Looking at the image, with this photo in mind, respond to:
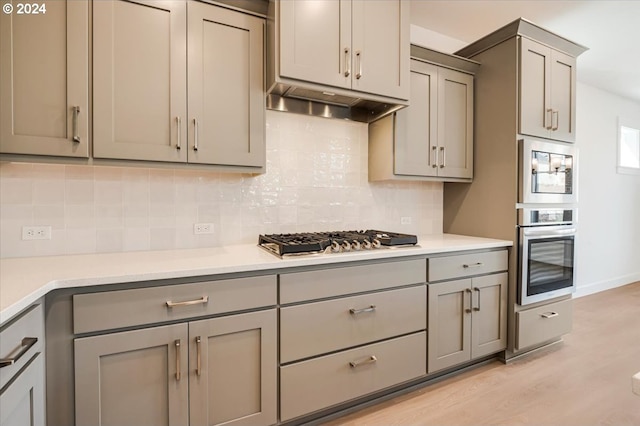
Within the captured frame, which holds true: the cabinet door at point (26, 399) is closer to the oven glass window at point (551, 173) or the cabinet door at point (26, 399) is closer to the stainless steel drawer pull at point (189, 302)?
the stainless steel drawer pull at point (189, 302)

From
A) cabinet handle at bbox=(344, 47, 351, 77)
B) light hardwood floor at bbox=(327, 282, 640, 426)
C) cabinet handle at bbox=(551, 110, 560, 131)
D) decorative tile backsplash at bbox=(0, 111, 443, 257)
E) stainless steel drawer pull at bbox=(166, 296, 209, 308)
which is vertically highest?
cabinet handle at bbox=(344, 47, 351, 77)

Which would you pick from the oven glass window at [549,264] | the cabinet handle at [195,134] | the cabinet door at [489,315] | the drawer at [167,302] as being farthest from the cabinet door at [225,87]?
the oven glass window at [549,264]

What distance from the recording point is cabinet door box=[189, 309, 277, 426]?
1.42 metres

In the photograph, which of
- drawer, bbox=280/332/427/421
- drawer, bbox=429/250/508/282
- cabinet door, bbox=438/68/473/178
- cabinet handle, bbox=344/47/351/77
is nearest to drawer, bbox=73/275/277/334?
drawer, bbox=280/332/427/421

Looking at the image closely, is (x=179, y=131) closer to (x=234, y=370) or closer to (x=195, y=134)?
(x=195, y=134)

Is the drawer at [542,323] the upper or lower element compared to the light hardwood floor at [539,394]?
upper

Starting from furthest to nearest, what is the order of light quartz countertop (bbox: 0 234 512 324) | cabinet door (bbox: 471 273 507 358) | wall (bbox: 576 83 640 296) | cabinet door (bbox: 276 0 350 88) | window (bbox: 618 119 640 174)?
window (bbox: 618 119 640 174), wall (bbox: 576 83 640 296), cabinet door (bbox: 471 273 507 358), cabinet door (bbox: 276 0 350 88), light quartz countertop (bbox: 0 234 512 324)

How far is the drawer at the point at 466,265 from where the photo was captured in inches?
81.5

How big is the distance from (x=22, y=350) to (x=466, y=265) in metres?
2.30

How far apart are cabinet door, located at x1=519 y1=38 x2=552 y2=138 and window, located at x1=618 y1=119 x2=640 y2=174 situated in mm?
3288

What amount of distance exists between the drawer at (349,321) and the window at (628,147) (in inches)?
188

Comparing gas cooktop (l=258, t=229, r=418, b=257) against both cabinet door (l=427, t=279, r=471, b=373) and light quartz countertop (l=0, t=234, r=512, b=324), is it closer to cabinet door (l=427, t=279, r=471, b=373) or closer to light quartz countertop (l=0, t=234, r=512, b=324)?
light quartz countertop (l=0, t=234, r=512, b=324)

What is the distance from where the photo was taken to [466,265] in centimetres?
220

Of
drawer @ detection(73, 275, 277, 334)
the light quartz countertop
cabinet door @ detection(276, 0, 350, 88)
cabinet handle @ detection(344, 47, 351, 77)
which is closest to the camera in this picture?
the light quartz countertop
